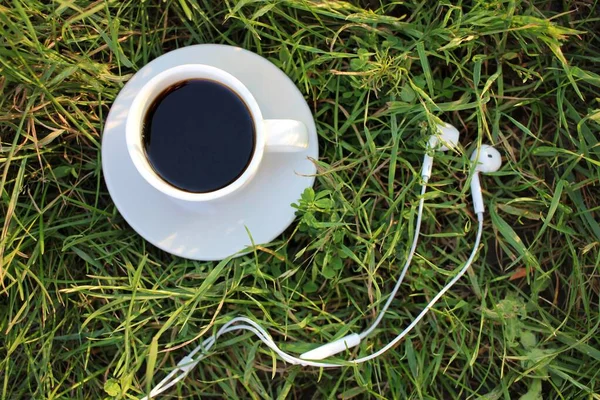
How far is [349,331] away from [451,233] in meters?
0.35

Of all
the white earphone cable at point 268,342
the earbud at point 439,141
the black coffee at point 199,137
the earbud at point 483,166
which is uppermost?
the black coffee at point 199,137

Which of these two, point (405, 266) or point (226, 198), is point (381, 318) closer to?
point (405, 266)

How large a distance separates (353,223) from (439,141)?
280mm

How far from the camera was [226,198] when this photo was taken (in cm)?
127

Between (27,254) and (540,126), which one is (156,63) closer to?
(27,254)

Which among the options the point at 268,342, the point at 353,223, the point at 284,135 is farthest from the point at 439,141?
the point at 268,342

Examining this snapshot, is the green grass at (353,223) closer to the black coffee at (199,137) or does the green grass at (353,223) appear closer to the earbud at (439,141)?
the earbud at (439,141)

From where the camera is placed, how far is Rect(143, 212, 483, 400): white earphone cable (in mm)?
1314

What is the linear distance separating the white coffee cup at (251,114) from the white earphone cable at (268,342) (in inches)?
14.7

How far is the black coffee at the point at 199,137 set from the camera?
1.21 metres

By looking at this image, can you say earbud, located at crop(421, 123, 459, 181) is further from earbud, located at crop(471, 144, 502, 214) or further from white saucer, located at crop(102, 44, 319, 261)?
white saucer, located at crop(102, 44, 319, 261)

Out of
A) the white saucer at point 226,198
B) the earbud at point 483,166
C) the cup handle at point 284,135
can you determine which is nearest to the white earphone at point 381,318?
the earbud at point 483,166

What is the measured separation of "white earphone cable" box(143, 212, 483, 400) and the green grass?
0.03m

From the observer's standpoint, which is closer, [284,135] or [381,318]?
[284,135]
